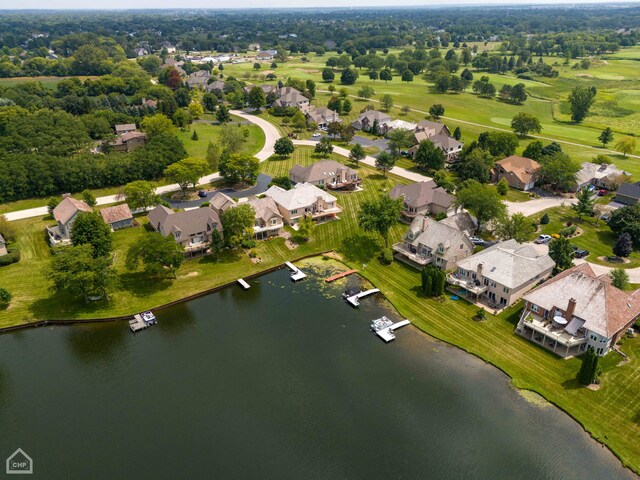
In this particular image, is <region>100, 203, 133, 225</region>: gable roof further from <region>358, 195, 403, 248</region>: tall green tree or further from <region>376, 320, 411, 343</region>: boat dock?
<region>376, 320, 411, 343</region>: boat dock

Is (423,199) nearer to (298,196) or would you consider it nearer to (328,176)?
(328,176)

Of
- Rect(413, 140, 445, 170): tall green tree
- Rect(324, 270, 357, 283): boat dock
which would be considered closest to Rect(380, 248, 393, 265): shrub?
Rect(324, 270, 357, 283): boat dock

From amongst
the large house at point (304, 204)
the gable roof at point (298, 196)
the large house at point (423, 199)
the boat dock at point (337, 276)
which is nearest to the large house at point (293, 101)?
the gable roof at point (298, 196)

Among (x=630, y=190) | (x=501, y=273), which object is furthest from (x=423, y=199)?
(x=630, y=190)

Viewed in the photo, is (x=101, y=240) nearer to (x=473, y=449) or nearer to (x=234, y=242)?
(x=234, y=242)

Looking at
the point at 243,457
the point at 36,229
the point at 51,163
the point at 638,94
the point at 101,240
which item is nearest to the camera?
the point at 243,457

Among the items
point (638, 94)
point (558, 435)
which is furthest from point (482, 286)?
point (638, 94)
